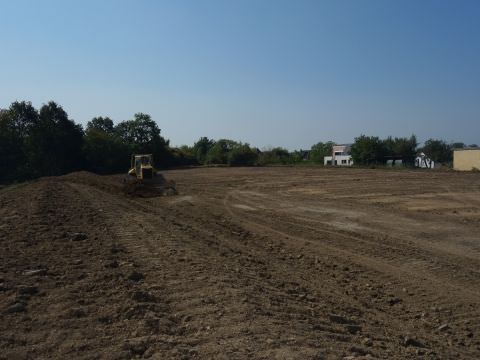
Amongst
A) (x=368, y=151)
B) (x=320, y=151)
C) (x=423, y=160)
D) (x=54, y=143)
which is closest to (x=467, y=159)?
(x=368, y=151)

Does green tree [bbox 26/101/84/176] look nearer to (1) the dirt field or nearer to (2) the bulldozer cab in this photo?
(2) the bulldozer cab

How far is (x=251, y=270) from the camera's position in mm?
7871

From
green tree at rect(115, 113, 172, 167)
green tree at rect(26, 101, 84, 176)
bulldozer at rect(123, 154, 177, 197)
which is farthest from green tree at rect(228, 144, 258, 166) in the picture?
bulldozer at rect(123, 154, 177, 197)

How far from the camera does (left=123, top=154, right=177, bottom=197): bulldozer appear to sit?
81.0 ft

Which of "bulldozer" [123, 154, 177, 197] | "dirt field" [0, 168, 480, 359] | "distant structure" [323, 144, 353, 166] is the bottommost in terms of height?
"dirt field" [0, 168, 480, 359]

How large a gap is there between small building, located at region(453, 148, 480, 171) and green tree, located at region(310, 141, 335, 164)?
154 feet

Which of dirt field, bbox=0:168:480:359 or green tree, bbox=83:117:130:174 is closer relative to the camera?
dirt field, bbox=0:168:480:359

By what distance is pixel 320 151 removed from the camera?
10856 cm

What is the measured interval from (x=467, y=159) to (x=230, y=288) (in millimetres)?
52878

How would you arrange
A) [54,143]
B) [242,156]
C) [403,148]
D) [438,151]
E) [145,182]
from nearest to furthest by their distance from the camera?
[145,182] < [54,143] < [242,156] < [403,148] < [438,151]

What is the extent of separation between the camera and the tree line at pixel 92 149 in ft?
183

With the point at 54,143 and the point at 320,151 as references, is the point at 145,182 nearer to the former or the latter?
the point at 54,143

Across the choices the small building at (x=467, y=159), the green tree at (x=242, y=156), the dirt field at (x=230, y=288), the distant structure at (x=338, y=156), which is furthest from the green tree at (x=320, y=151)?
the dirt field at (x=230, y=288)

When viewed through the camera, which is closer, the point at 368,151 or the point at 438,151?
the point at 368,151
